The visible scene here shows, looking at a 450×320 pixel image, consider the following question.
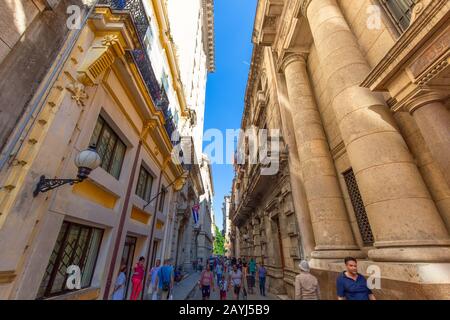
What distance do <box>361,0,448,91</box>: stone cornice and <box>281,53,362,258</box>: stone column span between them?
9.69 ft

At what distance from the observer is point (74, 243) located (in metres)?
4.85

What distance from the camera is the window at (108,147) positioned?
19.0 feet

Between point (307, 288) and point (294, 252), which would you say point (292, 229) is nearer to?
point (294, 252)

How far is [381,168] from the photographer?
13.4ft

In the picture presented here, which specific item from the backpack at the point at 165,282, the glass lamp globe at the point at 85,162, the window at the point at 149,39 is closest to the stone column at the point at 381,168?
the glass lamp globe at the point at 85,162

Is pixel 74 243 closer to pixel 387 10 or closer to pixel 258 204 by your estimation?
pixel 387 10

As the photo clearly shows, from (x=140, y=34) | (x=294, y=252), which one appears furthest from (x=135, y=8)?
(x=294, y=252)

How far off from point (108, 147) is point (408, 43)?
304 inches

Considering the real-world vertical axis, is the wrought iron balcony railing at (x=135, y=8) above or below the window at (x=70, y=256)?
above

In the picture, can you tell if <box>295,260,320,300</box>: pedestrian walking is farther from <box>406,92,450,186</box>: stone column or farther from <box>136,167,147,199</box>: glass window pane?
<box>136,167,147,199</box>: glass window pane

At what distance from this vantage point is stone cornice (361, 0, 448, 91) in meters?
3.13

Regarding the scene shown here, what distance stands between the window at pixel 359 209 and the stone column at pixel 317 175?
0.29 m

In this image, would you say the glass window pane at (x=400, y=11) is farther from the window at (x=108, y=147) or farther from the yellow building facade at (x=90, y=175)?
the window at (x=108, y=147)
